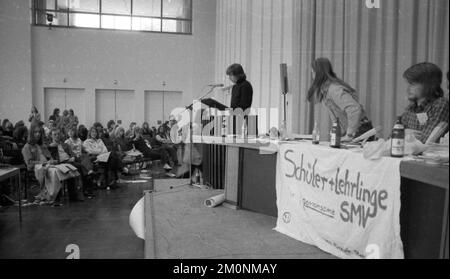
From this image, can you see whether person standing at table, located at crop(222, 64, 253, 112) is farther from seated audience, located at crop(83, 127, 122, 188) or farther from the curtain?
seated audience, located at crop(83, 127, 122, 188)

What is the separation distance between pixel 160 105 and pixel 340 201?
938 centimetres

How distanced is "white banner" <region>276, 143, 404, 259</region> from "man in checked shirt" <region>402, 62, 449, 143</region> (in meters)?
0.37

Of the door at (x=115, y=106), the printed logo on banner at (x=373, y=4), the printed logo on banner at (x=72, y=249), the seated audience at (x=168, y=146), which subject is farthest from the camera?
the door at (x=115, y=106)

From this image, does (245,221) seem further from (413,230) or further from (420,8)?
(420,8)

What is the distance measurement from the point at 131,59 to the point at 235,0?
3.88 metres

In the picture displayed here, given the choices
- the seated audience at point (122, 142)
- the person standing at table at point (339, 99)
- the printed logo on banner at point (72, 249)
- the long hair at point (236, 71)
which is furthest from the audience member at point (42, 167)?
the person standing at table at point (339, 99)

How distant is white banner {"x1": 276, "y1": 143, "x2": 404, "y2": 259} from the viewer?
1434 millimetres

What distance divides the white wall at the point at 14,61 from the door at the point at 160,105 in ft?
10.4

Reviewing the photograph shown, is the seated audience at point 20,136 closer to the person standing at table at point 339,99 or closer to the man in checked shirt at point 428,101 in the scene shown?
the person standing at table at point 339,99

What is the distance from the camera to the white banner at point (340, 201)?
1.43m

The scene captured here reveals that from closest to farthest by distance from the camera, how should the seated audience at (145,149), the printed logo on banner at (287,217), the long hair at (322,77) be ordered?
the printed logo on banner at (287,217)
the long hair at (322,77)
the seated audience at (145,149)

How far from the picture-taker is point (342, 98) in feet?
7.10

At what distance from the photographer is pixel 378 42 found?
293 cm
